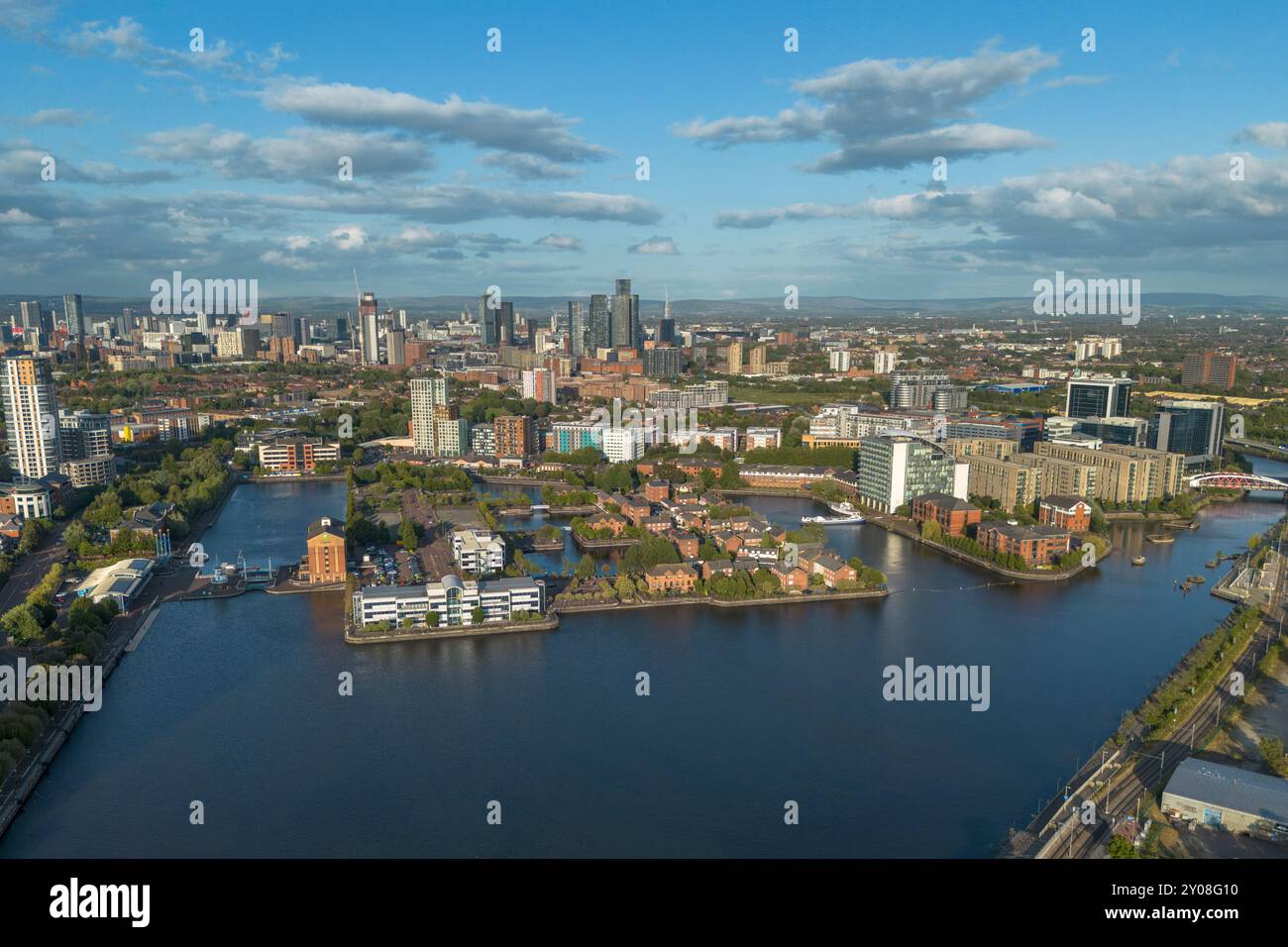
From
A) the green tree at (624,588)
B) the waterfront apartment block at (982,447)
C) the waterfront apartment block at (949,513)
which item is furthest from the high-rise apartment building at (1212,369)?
the green tree at (624,588)

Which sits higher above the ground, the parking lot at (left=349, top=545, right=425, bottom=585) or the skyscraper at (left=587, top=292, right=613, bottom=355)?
the skyscraper at (left=587, top=292, right=613, bottom=355)

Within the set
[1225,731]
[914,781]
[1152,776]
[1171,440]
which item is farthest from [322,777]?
[1171,440]

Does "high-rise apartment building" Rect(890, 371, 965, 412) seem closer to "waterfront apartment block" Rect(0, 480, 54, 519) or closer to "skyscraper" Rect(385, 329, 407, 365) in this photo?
"waterfront apartment block" Rect(0, 480, 54, 519)

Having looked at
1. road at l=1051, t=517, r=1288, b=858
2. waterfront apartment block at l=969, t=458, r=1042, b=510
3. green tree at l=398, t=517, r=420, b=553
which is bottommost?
road at l=1051, t=517, r=1288, b=858

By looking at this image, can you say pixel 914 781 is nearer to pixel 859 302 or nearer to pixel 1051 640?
pixel 1051 640

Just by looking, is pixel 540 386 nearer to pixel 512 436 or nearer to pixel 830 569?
pixel 512 436

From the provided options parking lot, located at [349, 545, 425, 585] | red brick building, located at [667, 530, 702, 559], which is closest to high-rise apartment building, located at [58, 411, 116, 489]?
parking lot, located at [349, 545, 425, 585]

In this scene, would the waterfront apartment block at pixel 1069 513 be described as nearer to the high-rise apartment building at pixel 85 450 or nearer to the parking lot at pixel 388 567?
the parking lot at pixel 388 567

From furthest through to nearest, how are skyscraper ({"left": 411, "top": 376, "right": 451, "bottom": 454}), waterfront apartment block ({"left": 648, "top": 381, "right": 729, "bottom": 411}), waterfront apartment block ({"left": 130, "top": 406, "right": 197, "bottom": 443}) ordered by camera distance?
waterfront apartment block ({"left": 648, "top": 381, "right": 729, "bottom": 411}), waterfront apartment block ({"left": 130, "top": 406, "right": 197, "bottom": 443}), skyscraper ({"left": 411, "top": 376, "right": 451, "bottom": 454})
